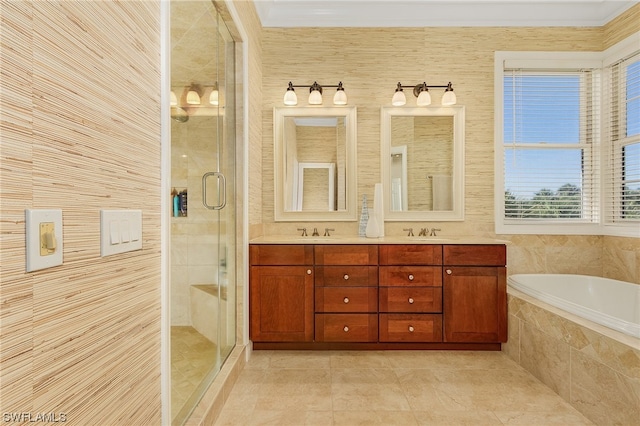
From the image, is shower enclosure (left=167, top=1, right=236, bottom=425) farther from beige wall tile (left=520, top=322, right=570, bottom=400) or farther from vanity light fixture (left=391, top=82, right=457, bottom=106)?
beige wall tile (left=520, top=322, right=570, bottom=400)

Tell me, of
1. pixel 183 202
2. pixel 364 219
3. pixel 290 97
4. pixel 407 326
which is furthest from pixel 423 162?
pixel 183 202

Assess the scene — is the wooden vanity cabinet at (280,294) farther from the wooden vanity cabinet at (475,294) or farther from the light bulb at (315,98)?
the light bulb at (315,98)

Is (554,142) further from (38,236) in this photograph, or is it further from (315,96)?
(38,236)

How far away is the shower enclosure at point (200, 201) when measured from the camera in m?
1.57

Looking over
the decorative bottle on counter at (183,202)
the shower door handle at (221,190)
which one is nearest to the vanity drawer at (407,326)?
the shower door handle at (221,190)

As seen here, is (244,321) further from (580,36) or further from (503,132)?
(580,36)

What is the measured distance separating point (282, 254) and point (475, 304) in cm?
149

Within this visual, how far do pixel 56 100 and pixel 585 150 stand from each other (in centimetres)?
386

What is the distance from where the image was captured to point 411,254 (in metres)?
2.61

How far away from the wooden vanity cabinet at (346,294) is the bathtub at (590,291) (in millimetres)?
1147

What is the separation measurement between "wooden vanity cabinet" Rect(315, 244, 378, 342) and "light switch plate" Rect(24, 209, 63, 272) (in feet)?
6.39

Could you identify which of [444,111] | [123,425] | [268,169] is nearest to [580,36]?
[444,111]

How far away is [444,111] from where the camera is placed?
3133 mm
